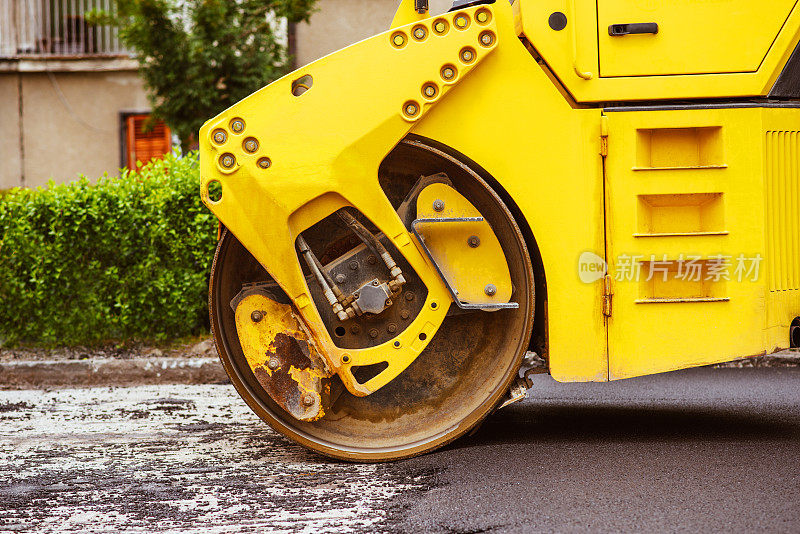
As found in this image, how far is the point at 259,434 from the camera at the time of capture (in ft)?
14.8

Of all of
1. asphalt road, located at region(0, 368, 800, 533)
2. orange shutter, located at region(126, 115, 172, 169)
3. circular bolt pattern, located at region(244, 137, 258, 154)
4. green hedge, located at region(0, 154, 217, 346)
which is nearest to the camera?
asphalt road, located at region(0, 368, 800, 533)

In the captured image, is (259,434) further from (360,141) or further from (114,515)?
(360,141)

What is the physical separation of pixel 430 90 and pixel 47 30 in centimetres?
1279

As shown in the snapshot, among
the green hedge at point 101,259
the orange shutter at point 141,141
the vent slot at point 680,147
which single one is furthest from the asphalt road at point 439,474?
the orange shutter at point 141,141

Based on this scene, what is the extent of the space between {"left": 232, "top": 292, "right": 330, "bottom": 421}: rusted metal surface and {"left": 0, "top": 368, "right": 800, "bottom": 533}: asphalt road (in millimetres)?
283

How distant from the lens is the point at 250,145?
145 inches

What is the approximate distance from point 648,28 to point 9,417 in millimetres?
3910

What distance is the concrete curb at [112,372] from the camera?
6.61m

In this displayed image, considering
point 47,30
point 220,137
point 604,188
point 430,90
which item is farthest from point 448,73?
point 47,30

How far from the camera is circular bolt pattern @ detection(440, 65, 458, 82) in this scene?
12.1 feet

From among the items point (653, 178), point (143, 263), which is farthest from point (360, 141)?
point (143, 263)

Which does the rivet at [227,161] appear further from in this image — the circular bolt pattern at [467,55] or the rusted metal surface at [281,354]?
the circular bolt pattern at [467,55]

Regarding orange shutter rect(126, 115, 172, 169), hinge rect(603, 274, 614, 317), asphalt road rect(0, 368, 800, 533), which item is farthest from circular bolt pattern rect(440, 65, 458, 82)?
orange shutter rect(126, 115, 172, 169)

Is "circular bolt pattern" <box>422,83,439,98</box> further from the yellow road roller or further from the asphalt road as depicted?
the asphalt road
